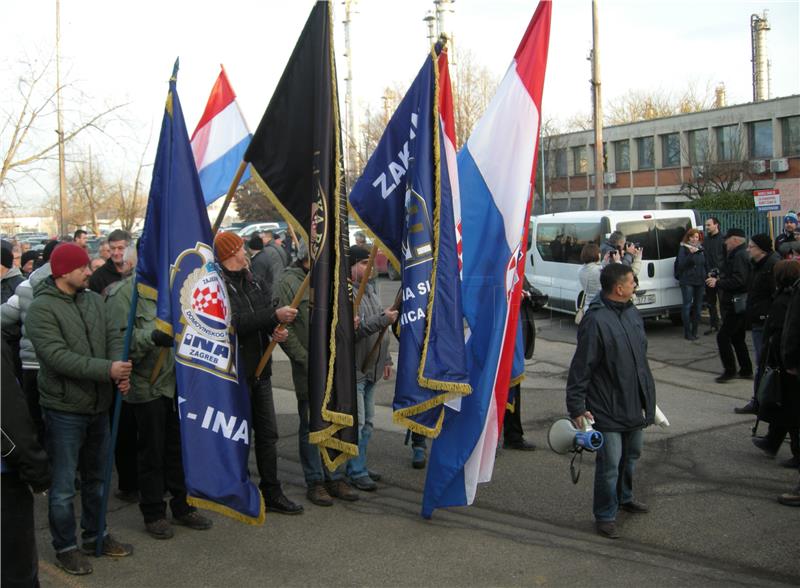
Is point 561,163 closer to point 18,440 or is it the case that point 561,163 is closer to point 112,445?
point 112,445

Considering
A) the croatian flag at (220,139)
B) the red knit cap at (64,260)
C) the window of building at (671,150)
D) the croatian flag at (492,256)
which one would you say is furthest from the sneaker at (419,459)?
the window of building at (671,150)

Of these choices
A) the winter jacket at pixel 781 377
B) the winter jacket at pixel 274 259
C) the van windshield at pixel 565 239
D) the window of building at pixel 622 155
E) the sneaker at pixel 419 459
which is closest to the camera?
the winter jacket at pixel 781 377

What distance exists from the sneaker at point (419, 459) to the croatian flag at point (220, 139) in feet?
8.92

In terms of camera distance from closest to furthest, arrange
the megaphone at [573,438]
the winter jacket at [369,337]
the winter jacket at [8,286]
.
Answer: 1. the megaphone at [573,438]
2. the winter jacket at [369,337]
3. the winter jacket at [8,286]

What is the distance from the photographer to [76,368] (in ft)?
15.9

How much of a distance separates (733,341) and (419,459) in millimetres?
5122

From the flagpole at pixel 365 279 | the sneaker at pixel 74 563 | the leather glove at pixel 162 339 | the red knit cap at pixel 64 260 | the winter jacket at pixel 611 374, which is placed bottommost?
the sneaker at pixel 74 563

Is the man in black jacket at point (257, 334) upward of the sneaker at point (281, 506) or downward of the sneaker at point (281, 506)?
upward

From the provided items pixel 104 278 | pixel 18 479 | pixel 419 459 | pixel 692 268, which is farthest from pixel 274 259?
pixel 18 479

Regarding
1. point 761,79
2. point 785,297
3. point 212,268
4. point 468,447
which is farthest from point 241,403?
point 761,79

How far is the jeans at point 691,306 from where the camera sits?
1379 centimetres

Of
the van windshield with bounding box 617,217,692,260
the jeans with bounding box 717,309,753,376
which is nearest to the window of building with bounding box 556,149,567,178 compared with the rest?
the van windshield with bounding box 617,217,692,260

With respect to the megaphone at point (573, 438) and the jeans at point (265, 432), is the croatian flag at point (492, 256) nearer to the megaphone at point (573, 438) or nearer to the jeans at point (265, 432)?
the megaphone at point (573, 438)

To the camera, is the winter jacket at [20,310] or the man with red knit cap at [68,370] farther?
the winter jacket at [20,310]
